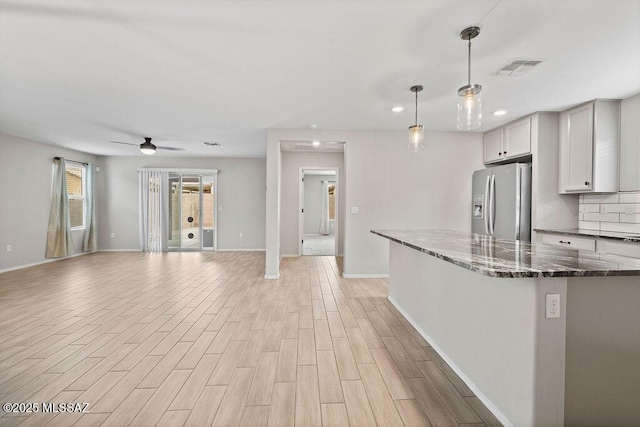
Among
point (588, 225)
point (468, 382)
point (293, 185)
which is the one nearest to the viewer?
point (468, 382)

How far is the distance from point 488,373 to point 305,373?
45.9 inches

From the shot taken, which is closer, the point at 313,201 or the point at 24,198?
the point at 24,198

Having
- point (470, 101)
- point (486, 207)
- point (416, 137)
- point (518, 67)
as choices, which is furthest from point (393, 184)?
point (470, 101)

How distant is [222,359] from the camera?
226cm

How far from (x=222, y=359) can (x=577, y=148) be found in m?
4.59

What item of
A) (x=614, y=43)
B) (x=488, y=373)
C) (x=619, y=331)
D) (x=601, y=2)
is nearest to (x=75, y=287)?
(x=488, y=373)

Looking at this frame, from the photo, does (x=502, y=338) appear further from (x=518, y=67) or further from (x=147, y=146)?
(x=147, y=146)

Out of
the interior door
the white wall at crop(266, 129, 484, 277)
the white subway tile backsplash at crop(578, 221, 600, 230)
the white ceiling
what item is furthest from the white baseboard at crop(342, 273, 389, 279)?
the interior door

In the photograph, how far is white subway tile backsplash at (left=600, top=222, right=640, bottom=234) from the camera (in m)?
3.23

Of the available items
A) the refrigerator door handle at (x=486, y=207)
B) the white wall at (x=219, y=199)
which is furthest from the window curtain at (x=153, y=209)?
the refrigerator door handle at (x=486, y=207)

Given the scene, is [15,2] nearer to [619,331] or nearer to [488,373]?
[488,373]

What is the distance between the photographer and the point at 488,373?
173 cm

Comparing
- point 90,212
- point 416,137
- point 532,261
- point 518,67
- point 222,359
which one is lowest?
point 222,359

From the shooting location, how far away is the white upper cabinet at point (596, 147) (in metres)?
3.38
